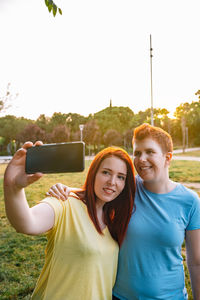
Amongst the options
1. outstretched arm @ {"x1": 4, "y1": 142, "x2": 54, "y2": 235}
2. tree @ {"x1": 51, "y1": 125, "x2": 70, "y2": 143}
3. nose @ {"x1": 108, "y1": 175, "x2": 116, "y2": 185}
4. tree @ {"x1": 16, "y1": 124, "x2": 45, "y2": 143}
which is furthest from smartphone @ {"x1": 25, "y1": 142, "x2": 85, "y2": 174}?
tree @ {"x1": 16, "y1": 124, "x2": 45, "y2": 143}

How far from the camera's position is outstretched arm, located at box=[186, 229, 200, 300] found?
78.7 inches

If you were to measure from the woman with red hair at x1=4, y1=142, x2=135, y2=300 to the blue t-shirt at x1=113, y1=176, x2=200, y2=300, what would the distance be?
0.09 meters

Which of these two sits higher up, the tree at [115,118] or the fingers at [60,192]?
the tree at [115,118]

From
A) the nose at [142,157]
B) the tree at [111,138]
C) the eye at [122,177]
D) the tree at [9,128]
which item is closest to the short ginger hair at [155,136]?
the nose at [142,157]

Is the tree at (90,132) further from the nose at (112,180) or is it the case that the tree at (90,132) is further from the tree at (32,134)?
the nose at (112,180)

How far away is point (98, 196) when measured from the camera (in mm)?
1959

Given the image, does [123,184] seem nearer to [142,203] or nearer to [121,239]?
[142,203]

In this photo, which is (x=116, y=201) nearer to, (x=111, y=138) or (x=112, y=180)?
(x=112, y=180)

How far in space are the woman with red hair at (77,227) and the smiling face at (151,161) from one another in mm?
189

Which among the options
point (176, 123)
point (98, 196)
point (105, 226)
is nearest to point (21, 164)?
point (98, 196)

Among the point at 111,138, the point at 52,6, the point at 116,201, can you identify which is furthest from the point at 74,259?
the point at 111,138

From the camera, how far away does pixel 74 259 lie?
1.68m

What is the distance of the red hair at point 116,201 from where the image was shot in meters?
1.94

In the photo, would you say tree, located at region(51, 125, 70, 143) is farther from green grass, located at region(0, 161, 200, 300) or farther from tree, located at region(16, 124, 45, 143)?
green grass, located at region(0, 161, 200, 300)
